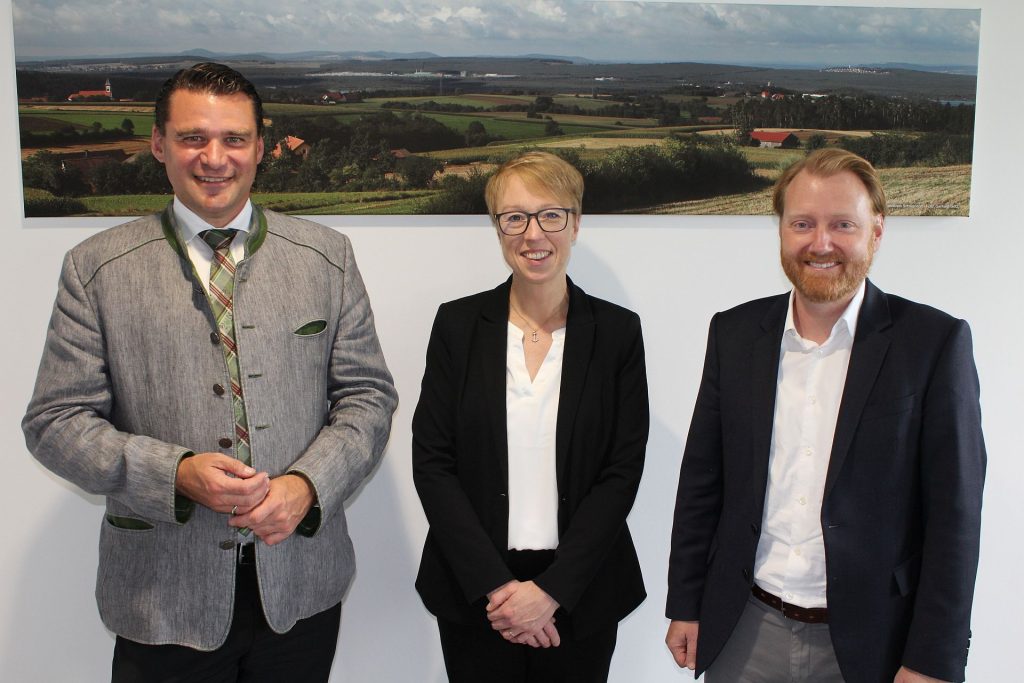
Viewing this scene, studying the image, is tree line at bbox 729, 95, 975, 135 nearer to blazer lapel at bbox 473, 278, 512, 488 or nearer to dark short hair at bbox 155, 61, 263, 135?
blazer lapel at bbox 473, 278, 512, 488

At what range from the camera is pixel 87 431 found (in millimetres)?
1546

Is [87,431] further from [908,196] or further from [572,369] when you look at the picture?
[908,196]

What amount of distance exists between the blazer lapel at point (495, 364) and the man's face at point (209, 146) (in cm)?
64

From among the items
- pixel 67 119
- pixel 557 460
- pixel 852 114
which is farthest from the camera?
pixel 852 114

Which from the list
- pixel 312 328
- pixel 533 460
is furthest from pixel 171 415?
pixel 533 460

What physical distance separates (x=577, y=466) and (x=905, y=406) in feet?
2.33

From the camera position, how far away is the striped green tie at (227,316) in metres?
1.62

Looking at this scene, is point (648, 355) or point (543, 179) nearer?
point (543, 179)

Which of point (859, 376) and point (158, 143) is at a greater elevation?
point (158, 143)

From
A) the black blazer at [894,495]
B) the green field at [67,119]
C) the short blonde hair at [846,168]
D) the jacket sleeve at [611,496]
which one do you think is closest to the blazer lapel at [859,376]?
the black blazer at [894,495]

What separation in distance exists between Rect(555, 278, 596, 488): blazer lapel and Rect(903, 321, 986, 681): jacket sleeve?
2.38 ft

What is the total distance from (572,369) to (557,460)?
21 cm

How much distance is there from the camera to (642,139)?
2516 millimetres

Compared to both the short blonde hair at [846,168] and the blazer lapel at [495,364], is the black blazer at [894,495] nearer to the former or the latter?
the short blonde hair at [846,168]
